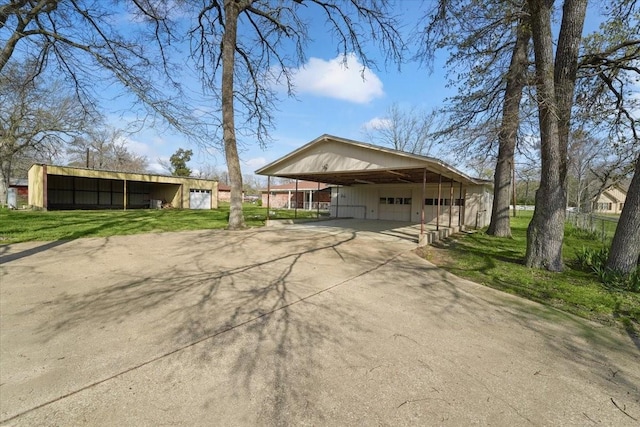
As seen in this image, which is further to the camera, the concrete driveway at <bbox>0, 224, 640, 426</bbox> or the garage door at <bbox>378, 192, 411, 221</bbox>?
the garage door at <bbox>378, 192, 411, 221</bbox>

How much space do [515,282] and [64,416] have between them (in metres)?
6.54

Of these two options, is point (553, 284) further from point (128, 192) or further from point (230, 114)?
point (128, 192)

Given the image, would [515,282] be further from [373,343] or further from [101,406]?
[101,406]

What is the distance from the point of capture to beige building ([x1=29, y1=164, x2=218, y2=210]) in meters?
23.8

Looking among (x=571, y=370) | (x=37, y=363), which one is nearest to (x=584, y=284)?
(x=571, y=370)

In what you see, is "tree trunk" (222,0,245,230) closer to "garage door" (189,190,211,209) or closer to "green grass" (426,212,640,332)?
"green grass" (426,212,640,332)

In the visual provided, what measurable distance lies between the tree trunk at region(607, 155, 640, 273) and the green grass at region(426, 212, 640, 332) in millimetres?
525

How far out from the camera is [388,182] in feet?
57.8

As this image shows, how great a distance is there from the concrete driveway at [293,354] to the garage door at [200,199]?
2157cm

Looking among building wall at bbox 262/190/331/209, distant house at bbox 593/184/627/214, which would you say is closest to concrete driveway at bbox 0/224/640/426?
building wall at bbox 262/190/331/209

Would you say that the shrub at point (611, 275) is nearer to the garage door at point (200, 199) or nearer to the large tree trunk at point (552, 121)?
the large tree trunk at point (552, 121)

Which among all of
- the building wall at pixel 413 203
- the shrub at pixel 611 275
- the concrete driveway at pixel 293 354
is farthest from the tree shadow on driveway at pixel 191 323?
the building wall at pixel 413 203

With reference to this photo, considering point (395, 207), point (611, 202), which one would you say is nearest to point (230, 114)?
point (395, 207)

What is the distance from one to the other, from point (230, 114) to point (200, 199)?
16.5m
